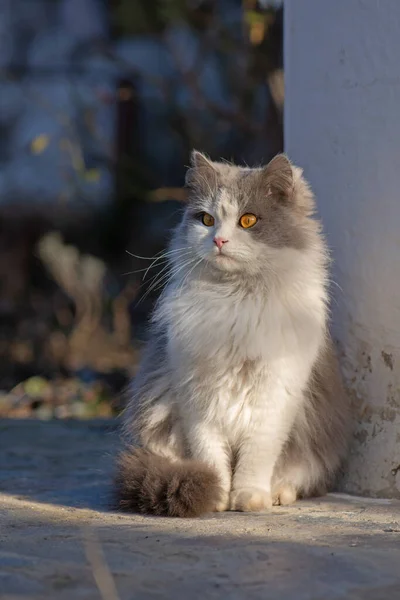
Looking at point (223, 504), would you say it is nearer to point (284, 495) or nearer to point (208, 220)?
point (284, 495)

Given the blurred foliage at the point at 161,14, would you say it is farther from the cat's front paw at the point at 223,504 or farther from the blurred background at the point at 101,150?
the cat's front paw at the point at 223,504

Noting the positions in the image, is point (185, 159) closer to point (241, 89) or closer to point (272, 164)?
point (241, 89)

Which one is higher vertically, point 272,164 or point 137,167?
point 137,167

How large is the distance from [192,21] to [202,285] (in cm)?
526

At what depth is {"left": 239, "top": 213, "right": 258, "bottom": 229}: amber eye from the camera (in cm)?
328

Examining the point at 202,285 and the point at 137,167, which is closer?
the point at 202,285

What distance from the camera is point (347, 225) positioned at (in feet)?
11.7

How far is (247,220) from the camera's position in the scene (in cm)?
329

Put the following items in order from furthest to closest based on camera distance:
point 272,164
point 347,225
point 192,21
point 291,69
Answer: point 192,21 → point 291,69 → point 347,225 → point 272,164

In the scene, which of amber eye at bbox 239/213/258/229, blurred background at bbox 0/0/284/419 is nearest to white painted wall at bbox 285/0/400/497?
amber eye at bbox 239/213/258/229

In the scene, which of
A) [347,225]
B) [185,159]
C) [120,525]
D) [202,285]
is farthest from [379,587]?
[185,159]

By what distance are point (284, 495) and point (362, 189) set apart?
1148mm

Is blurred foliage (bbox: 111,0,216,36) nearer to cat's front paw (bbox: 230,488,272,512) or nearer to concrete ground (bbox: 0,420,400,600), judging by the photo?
concrete ground (bbox: 0,420,400,600)

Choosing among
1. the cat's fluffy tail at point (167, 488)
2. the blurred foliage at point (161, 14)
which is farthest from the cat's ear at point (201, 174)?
the blurred foliage at point (161, 14)
